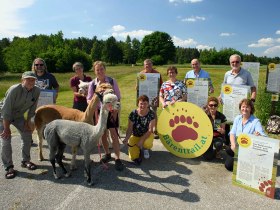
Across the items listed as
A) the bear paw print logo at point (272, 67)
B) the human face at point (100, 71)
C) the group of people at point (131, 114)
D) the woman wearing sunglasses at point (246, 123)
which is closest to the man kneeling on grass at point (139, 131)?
the group of people at point (131, 114)

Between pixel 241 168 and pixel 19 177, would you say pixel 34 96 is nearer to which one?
pixel 19 177

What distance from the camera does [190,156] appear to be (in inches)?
231

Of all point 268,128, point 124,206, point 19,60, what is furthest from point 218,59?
point 124,206

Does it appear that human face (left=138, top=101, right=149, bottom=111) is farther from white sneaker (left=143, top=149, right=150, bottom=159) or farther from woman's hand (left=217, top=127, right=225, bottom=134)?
woman's hand (left=217, top=127, right=225, bottom=134)

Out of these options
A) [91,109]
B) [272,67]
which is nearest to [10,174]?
[91,109]

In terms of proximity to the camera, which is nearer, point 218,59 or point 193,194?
point 193,194

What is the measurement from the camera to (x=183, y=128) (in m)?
5.95

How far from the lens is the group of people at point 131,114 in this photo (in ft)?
16.5

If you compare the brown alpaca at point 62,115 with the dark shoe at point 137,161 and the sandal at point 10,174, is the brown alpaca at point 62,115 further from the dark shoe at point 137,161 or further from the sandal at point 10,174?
the dark shoe at point 137,161

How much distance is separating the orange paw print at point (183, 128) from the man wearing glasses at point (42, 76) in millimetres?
3319

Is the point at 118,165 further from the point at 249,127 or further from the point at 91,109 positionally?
the point at 249,127

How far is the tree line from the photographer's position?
5672 centimetres

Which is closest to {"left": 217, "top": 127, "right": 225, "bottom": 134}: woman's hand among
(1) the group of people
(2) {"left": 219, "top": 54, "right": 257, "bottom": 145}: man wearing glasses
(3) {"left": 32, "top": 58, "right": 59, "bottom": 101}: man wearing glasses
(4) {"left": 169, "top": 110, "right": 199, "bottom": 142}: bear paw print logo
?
(1) the group of people

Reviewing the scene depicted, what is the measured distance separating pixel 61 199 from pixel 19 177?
4.42ft
